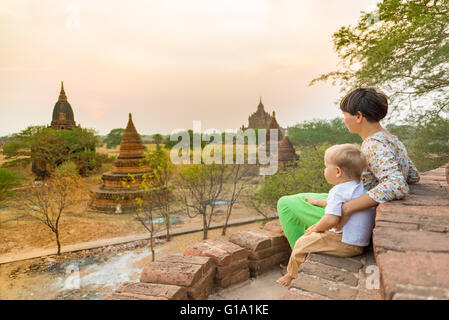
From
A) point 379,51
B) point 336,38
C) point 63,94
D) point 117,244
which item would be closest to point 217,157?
point 117,244

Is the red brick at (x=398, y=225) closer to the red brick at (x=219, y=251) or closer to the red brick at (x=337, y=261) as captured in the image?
the red brick at (x=337, y=261)

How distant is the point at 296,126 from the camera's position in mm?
25031

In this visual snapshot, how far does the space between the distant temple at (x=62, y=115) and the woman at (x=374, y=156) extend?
33.5 m

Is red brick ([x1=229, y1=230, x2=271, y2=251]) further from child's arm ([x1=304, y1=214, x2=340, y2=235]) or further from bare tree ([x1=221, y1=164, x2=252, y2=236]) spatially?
bare tree ([x1=221, y1=164, x2=252, y2=236])

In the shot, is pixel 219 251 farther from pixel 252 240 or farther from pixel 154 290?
pixel 154 290

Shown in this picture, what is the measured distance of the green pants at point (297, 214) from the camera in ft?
7.59

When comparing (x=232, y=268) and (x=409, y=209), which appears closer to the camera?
(x=409, y=209)

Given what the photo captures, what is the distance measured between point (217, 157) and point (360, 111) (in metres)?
12.0

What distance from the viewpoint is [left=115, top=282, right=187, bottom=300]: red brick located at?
7.60 ft

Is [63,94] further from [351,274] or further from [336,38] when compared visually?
[351,274]

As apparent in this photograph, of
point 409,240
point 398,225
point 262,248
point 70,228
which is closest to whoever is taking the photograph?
point 409,240

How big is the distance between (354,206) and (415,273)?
2.43 feet

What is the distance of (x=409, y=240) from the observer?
4.50ft

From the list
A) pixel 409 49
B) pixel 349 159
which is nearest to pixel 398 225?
pixel 349 159
